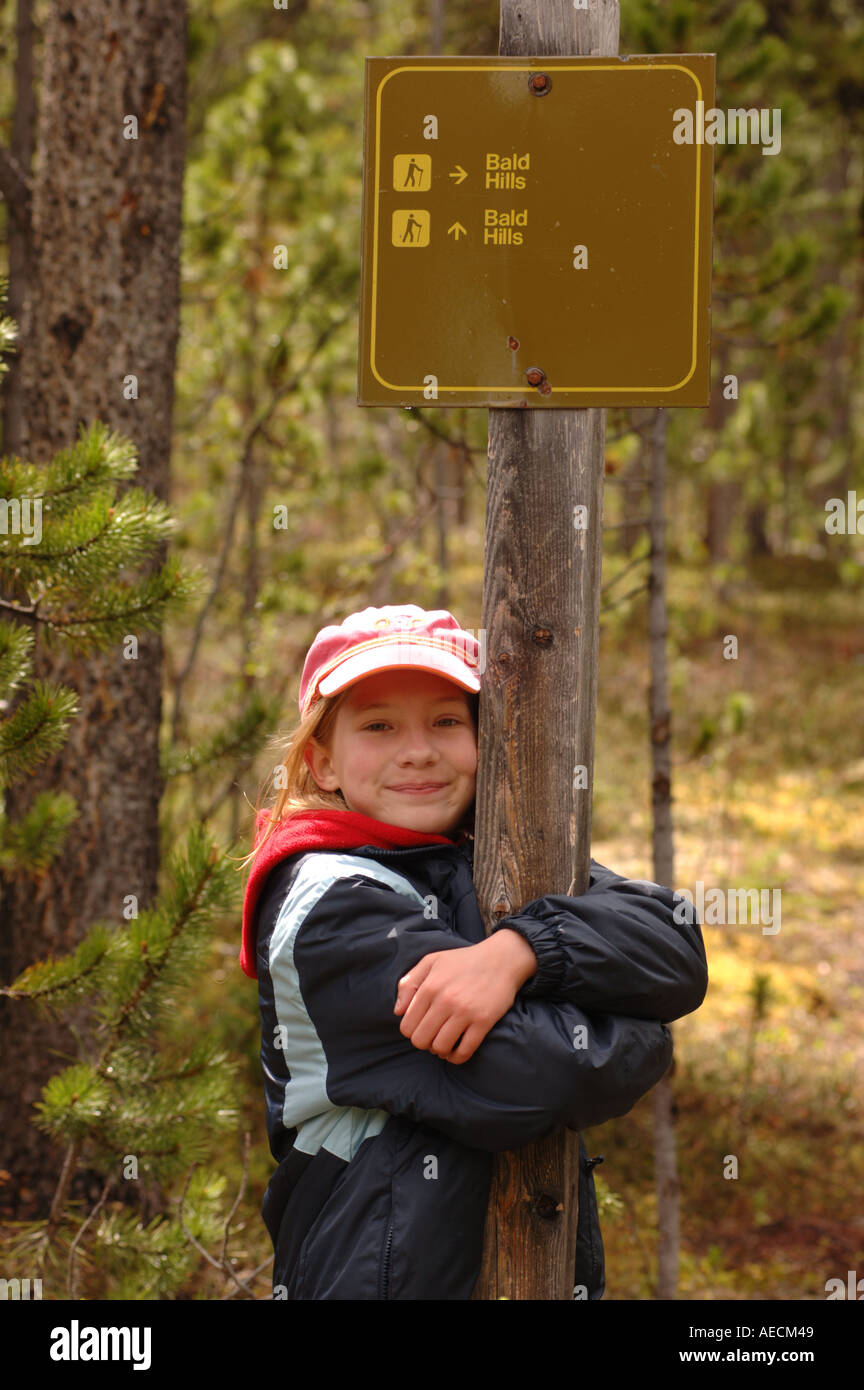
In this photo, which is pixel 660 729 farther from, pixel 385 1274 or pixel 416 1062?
pixel 385 1274

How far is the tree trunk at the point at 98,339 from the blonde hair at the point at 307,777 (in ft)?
5.20

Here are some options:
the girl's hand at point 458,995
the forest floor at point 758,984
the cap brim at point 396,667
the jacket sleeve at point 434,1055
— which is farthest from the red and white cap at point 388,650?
the forest floor at point 758,984

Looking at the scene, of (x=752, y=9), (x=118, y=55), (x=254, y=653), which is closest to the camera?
(x=118, y=55)

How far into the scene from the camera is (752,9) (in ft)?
14.6

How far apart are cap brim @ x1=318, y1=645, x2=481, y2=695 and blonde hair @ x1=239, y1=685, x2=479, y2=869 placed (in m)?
0.05

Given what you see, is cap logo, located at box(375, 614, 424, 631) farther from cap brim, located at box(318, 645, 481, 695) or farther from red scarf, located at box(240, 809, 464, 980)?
red scarf, located at box(240, 809, 464, 980)

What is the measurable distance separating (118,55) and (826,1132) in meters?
5.15

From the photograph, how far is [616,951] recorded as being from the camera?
1701 mm

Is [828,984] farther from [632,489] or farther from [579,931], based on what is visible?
[632,489]

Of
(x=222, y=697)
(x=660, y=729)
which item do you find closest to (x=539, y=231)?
(x=660, y=729)

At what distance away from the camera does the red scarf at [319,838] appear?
188 centimetres

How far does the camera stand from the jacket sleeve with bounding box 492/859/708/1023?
1.68m

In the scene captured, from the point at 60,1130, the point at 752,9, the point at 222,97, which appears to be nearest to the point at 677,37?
the point at 752,9

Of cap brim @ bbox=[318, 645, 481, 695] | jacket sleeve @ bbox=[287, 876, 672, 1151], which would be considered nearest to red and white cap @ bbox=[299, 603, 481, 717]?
cap brim @ bbox=[318, 645, 481, 695]
